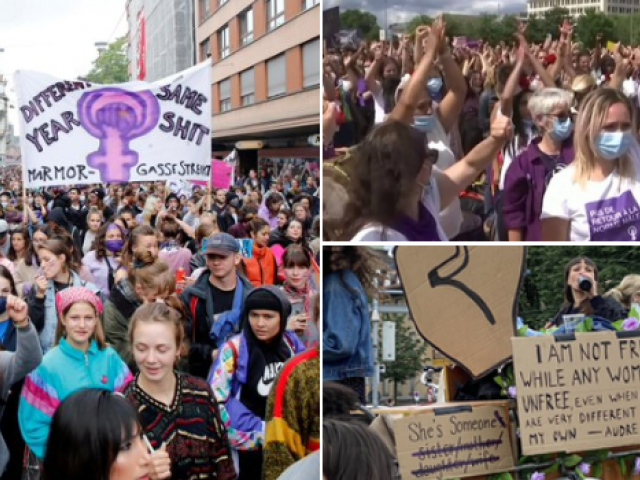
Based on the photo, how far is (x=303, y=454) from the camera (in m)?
3.70

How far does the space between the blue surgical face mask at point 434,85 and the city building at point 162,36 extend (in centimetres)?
1388

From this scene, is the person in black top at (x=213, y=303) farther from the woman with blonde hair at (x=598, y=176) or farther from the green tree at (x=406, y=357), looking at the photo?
the woman with blonde hair at (x=598, y=176)

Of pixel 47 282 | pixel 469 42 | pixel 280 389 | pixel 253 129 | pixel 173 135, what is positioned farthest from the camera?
pixel 253 129

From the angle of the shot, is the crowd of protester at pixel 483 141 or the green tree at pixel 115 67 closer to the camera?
the crowd of protester at pixel 483 141

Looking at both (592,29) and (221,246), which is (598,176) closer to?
(592,29)

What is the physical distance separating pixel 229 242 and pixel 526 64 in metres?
2.25

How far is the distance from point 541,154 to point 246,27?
5.11 metres

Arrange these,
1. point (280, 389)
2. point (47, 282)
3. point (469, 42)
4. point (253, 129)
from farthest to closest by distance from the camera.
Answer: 1. point (253, 129)
2. point (47, 282)
3. point (280, 389)
4. point (469, 42)

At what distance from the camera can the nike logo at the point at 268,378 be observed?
398 centimetres

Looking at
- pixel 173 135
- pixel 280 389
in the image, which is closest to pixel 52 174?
pixel 173 135

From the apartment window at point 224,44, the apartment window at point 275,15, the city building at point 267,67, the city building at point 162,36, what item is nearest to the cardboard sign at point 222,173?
the city building at point 267,67

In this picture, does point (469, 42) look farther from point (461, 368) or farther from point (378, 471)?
point (378, 471)

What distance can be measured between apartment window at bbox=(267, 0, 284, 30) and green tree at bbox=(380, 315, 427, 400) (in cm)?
273

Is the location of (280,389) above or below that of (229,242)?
below
